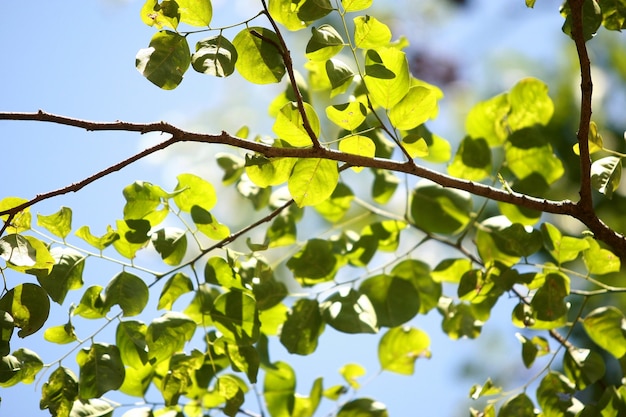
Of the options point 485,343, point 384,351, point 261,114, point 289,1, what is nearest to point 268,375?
point 384,351

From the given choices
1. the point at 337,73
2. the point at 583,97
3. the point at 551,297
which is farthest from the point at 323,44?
the point at 551,297

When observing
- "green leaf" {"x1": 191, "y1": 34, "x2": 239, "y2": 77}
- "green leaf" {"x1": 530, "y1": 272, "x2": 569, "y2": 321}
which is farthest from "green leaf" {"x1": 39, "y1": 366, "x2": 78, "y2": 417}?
"green leaf" {"x1": 530, "y1": 272, "x2": 569, "y2": 321}

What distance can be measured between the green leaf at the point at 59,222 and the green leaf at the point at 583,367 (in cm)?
42

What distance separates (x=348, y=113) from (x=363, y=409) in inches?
11.5

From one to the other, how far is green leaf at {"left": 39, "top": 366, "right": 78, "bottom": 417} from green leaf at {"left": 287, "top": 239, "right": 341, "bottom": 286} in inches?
→ 8.1

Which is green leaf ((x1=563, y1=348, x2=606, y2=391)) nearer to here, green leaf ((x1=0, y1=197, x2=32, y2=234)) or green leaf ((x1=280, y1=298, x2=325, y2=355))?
green leaf ((x1=280, y1=298, x2=325, y2=355))

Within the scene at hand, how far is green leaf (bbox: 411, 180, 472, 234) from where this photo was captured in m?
0.62

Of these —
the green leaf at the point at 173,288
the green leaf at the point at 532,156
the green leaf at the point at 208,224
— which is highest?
the green leaf at the point at 208,224

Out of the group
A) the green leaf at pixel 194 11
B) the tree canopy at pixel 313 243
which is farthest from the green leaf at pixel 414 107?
the green leaf at pixel 194 11

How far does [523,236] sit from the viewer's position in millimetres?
553

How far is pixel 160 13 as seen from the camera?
1.44ft

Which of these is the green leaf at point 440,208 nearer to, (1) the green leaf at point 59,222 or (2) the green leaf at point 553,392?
(2) the green leaf at point 553,392

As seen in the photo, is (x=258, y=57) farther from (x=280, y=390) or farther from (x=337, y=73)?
(x=280, y=390)

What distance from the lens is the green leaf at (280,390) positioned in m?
0.65
